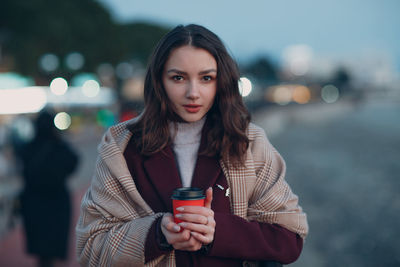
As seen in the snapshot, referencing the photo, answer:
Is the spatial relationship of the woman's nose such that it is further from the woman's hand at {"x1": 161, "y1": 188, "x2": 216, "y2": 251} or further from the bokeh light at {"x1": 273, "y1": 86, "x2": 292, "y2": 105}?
the bokeh light at {"x1": 273, "y1": 86, "x2": 292, "y2": 105}

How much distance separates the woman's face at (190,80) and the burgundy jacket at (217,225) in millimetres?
162

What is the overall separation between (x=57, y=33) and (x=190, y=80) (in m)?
27.3

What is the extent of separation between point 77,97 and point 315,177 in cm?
2342

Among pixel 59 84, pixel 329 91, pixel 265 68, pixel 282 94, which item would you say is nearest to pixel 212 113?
pixel 59 84

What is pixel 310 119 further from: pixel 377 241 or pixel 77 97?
pixel 377 241

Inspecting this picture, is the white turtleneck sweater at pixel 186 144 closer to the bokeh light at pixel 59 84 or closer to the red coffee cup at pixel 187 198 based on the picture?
the red coffee cup at pixel 187 198

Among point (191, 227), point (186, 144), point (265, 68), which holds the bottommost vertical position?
point (191, 227)

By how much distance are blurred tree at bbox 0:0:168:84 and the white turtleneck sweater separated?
85.0 feet

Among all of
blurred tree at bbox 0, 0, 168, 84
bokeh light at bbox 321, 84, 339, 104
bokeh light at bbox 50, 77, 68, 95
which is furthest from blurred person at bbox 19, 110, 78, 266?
bokeh light at bbox 321, 84, 339, 104

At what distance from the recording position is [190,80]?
5.81ft

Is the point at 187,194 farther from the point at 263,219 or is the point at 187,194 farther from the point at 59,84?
the point at 59,84

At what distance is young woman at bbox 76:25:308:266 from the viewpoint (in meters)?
1.67

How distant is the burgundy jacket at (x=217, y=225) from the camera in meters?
1.63

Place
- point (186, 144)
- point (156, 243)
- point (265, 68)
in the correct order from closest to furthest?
point (156, 243) → point (186, 144) → point (265, 68)
